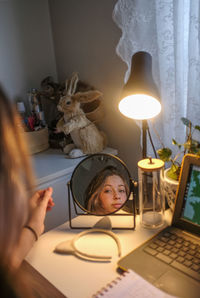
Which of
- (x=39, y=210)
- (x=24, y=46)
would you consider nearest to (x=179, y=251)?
(x=39, y=210)

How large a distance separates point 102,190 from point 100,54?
771 mm

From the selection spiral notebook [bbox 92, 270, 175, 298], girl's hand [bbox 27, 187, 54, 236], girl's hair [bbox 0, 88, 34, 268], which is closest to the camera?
girl's hair [bbox 0, 88, 34, 268]

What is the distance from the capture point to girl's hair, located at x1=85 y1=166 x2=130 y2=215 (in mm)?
902

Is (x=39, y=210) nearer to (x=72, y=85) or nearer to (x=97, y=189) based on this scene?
(x=97, y=189)

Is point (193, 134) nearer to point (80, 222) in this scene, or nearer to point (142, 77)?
point (142, 77)

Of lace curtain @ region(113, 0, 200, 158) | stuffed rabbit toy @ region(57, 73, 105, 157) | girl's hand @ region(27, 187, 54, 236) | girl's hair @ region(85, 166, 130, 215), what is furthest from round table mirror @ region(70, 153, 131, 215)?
stuffed rabbit toy @ region(57, 73, 105, 157)

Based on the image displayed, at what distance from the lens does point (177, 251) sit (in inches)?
29.2

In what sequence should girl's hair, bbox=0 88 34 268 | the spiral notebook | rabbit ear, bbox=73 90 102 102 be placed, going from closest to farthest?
girl's hair, bbox=0 88 34 268
the spiral notebook
rabbit ear, bbox=73 90 102 102

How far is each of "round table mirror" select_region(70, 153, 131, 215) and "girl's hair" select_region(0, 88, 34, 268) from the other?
0.53 meters

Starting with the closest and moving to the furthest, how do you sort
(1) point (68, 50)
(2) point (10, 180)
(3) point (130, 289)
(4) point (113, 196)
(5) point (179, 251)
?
(2) point (10, 180) → (3) point (130, 289) → (5) point (179, 251) → (4) point (113, 196) → (1) point (68, 50)

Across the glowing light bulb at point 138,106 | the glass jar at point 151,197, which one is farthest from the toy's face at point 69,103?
the glass jar at point 151,197

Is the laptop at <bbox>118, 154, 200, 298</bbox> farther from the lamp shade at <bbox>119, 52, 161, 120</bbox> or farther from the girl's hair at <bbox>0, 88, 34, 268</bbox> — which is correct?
the girl's hair at <bbox>0, 88, 34, 268</bbox>

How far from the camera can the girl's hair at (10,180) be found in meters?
0.34

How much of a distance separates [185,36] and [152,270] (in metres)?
0.72
